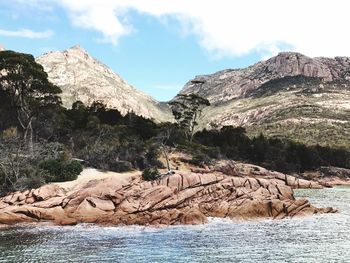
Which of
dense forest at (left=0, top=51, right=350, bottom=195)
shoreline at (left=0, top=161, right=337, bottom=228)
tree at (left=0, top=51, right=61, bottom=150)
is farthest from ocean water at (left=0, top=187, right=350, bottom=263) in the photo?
tree at (left=0, top=51, right=61, bottom=150)

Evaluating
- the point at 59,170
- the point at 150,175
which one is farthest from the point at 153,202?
the point at 59,170

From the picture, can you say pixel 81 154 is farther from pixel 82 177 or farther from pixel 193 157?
pixel 193 157

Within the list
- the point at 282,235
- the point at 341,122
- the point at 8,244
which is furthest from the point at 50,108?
the point at 341,122

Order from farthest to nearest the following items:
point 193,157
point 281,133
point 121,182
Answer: point 281,133, point 193,157, point 121,182

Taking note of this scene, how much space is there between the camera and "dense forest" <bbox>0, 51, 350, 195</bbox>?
67188mm

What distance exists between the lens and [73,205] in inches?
2025

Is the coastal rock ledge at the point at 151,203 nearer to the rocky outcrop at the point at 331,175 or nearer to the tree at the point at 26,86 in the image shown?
the tree at the point at 26,86

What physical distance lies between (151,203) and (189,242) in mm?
13597

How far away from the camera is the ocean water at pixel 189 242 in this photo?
32.7 meters

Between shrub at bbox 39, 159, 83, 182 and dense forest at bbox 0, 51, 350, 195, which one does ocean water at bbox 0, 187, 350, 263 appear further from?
dense forest at bbox 0, 51, 350, 195

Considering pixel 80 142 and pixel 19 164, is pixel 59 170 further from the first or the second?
pixel 80 142

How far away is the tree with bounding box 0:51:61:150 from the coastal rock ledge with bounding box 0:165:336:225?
23.9 meters

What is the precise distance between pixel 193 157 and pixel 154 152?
39.1 ft

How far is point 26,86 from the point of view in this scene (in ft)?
279
